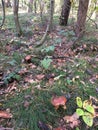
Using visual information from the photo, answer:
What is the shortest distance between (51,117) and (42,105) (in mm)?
215

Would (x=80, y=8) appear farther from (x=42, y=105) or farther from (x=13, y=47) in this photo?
(x=42, y=105)

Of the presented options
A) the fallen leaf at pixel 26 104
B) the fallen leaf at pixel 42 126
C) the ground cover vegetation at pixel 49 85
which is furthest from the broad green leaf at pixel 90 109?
the fallen leaf at pixel 26 104

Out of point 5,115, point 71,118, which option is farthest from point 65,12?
point 5,115

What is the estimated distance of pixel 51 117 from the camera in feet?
8.46

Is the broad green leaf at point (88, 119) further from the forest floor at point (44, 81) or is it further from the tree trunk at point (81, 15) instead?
the tree trunk at point (81, 15)

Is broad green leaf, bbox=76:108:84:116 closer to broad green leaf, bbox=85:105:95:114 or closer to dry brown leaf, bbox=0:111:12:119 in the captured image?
broad green leaf, bbox=85:105:95:114

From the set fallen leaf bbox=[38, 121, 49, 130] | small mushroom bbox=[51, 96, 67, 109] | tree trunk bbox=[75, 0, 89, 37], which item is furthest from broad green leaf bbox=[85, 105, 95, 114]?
tree trunk bbox=[75, 0, 89, 37]

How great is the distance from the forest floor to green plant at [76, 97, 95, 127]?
102mm

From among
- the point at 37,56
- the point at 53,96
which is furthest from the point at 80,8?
the point at 53,96

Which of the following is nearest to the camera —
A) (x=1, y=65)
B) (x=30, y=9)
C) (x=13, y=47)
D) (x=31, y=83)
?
(x=31, y=83)

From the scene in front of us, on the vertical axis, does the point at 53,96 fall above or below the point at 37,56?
below

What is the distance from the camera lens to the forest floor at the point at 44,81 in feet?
8.33

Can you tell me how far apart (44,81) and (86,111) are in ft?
2.91

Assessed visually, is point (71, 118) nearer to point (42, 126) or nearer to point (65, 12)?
point (42, 126)
